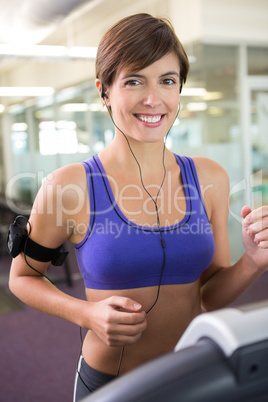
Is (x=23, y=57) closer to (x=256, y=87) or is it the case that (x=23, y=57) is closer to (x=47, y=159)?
(x=47, y=159)

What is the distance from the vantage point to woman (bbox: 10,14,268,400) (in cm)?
100

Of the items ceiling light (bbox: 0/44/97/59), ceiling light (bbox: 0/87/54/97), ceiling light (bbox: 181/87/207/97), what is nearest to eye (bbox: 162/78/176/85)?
ceiling light (bbox: 0/44/97/59)

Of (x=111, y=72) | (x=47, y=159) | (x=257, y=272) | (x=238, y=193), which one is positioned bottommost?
(x=238, y=193)

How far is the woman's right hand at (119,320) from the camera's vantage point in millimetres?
887

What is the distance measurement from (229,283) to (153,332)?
242 mm

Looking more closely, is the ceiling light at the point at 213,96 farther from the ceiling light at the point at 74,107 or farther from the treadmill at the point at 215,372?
the treadmill at the point at 215,372

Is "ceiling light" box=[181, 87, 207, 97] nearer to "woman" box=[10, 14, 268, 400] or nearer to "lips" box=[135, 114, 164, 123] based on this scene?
"woman" box=[10, 14, 268, 400]

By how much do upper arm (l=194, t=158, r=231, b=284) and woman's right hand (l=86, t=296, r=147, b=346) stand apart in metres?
0.37

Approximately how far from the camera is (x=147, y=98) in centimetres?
101

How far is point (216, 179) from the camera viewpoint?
3.86 feet

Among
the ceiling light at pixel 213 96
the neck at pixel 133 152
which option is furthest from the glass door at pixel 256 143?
the neck at pixel 133 152

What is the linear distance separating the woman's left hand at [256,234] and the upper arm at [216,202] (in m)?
0.13

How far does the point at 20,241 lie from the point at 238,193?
4464mm

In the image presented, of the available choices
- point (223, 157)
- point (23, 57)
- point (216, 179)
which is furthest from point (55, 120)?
point (216, 179)
